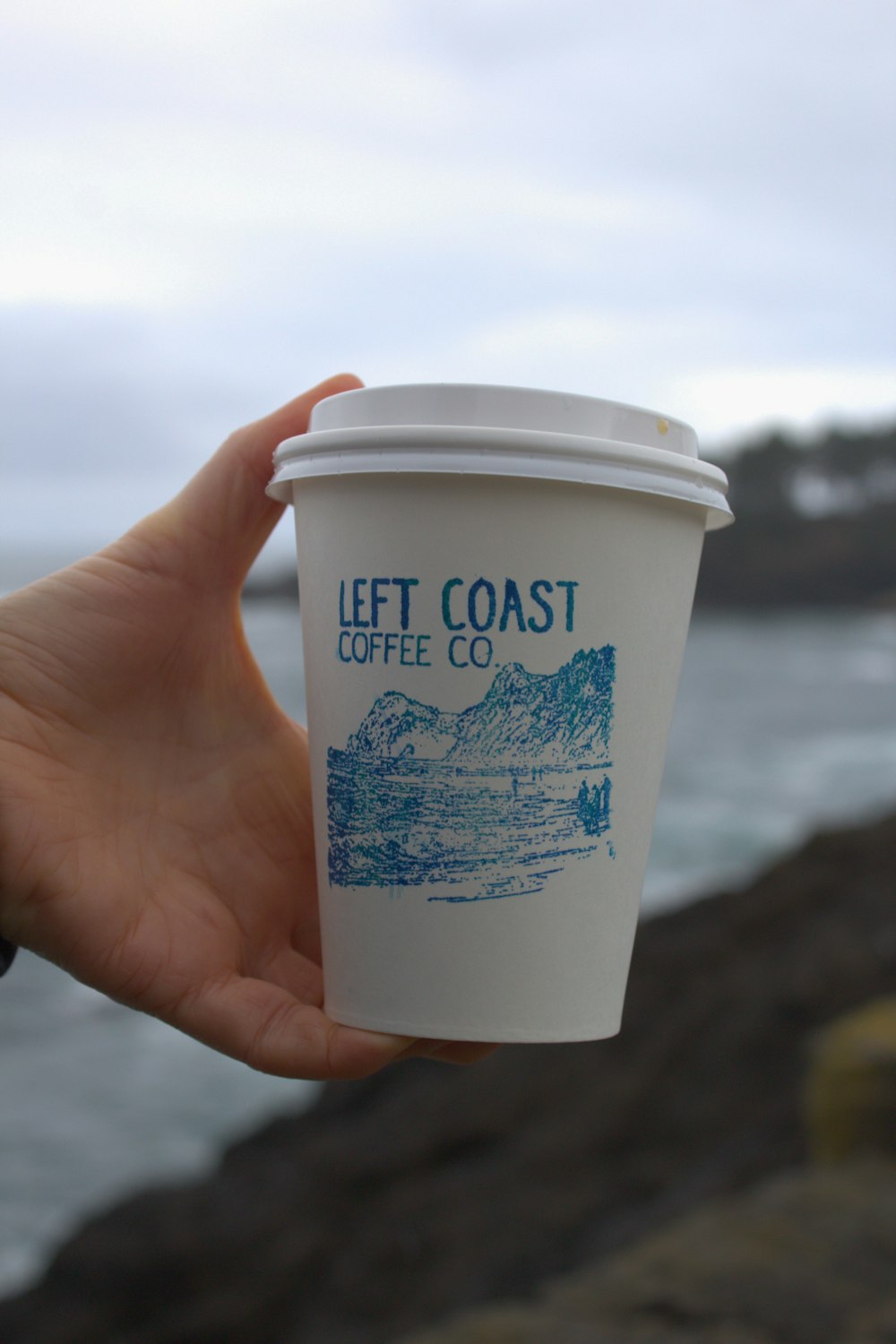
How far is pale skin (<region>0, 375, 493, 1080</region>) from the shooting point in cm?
175

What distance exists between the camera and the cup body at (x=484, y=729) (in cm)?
165

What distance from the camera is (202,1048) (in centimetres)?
1009

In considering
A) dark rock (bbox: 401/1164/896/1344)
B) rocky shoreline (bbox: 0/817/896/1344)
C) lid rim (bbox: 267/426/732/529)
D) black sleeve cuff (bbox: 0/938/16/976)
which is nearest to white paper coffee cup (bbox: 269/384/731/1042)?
lid rim (bbox: 267/426/732/529)

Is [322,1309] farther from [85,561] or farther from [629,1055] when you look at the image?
[85,561]

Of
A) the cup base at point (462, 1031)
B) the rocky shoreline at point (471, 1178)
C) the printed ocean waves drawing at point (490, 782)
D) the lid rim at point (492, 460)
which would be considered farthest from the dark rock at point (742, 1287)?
the lid rim at point (492, 460)

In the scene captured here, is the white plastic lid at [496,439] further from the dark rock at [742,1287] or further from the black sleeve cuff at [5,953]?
the dark rock at [742,1287]

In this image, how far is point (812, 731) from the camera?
25.6 meters

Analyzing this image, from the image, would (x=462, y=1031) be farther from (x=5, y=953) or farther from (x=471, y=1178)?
(x=471, y=1178)

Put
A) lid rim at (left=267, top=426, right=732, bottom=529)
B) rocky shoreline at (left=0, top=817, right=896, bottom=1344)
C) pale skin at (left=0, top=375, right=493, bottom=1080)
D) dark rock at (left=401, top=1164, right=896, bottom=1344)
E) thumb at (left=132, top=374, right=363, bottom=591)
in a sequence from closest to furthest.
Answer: lid rim at (left=267, top=426, right=732, bottom=529), pale skin at (left=0, top=375, right=493, bottom=1080), thumb at (left=132, top=374, right=363, bottom=591), dark rock at (left=401, top=1164, right=896, bottom=1344), rocky shoreline at (left=0, top=817, right=896, bottom=1344)

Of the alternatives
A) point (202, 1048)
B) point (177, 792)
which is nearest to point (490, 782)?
point (177, 792)

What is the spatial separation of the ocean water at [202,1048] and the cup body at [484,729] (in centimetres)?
11

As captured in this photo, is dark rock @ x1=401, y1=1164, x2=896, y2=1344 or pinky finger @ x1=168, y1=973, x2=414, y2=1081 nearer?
pinky finger @ x1=168, y1=973, x2=414, y2=1081

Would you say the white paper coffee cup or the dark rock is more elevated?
the white paper coffee cup

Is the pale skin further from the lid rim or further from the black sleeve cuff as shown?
the lid rim
